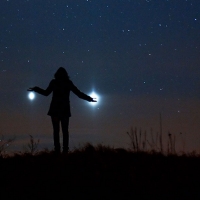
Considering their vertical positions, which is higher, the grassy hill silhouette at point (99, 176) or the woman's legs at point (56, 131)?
the woman's legs at point (56, 131)

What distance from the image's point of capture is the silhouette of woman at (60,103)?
1101 cm

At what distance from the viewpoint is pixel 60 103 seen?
11.1 m

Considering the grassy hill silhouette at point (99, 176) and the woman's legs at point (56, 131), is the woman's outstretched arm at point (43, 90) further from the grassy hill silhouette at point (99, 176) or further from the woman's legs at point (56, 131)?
the grassy hill silhouette at point (99, 176)

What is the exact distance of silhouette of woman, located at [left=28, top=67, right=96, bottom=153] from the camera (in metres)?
11.0

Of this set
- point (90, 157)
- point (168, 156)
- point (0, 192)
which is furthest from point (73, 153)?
point (0, 192)

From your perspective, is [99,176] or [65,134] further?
[65,134]

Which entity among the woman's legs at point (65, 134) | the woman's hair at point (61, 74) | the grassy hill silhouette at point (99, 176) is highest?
the woman's hair at point (61, 74)

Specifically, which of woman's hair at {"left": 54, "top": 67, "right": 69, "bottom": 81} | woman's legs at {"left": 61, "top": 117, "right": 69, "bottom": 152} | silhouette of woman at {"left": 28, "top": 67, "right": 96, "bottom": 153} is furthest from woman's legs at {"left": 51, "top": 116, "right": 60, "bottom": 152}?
woman's hair at {"left": 54, "top": 67, "right": 69, "bottom": 81}

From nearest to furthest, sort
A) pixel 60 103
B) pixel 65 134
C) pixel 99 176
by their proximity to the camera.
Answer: pixel 99 176
pixel 65 134
pixel 60 103

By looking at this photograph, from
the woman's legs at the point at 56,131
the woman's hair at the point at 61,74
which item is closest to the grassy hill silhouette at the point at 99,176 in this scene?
the woman's legs at the point at 56,131

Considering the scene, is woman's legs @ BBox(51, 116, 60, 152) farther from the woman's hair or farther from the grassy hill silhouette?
the grassy hill silhouette

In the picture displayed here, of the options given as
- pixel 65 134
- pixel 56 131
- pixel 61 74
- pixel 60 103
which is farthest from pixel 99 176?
pixel 61 74

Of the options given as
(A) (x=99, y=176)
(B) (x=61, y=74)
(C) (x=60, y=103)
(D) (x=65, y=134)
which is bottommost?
(A) (x=99, y=176)

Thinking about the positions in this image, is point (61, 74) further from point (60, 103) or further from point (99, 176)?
point (99, 176)
